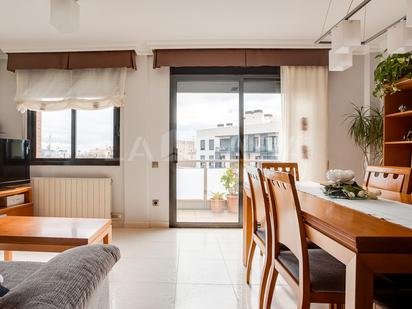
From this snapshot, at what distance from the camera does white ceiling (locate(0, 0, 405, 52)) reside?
2.84m

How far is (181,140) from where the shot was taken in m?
4.07

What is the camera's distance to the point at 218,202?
4391 millimetres

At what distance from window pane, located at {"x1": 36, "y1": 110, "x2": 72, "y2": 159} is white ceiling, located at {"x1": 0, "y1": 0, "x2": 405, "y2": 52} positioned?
0.94 m

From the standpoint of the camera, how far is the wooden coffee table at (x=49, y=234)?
6.35 ft

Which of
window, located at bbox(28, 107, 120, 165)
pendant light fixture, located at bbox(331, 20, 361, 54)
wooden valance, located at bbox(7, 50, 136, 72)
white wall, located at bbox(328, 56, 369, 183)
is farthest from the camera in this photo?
window, located at bbox(28, 107, 120, 165)

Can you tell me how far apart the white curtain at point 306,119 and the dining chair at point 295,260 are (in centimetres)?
232

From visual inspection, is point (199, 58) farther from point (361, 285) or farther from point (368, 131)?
point (361, 285)

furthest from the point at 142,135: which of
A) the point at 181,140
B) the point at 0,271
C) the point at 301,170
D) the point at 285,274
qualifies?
the point at 285,274

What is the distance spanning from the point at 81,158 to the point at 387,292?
3.90m

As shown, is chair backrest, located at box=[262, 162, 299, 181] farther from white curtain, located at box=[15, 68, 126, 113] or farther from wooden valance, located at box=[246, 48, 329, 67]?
white curtain, located at box=[15, 68, 126, 113]

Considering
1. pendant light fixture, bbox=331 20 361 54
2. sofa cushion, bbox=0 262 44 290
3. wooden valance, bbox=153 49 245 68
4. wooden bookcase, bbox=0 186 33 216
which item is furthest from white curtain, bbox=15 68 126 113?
pendant light fixture, bbox=331 20 361 54

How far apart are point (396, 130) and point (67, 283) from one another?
150 inches

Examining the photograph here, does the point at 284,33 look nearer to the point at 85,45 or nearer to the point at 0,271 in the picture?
the point at 85,45

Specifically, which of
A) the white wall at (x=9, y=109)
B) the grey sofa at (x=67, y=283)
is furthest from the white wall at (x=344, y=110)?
the white wall at (x=9, y=109)
